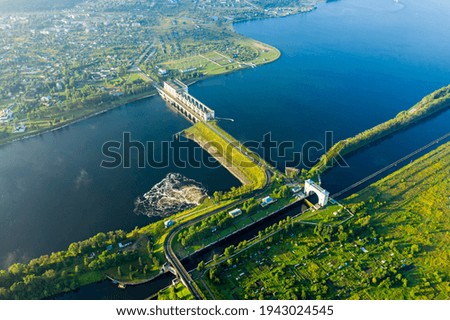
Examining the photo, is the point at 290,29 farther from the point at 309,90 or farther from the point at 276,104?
the point at 276,104

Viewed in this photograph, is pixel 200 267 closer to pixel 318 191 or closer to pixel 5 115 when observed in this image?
pixel 318 191

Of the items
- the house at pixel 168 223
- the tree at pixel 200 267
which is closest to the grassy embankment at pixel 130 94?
the house at pixel 168 223

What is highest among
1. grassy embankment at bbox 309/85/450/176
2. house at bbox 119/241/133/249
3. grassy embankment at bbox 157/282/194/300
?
grassy embankment at bbox 309/85/450/176

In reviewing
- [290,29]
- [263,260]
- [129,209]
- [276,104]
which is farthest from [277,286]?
[290,29]

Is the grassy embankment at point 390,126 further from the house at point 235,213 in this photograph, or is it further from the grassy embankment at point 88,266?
the grassy embankment at point 88,266

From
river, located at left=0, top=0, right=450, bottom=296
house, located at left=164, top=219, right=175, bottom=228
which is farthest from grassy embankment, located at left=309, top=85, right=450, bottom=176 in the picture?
house, located at left=164, top=219, right=175, bottom=228

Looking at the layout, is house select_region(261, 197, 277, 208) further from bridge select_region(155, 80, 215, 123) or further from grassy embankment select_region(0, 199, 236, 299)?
bridge select_region(155, 80, 215, 123)

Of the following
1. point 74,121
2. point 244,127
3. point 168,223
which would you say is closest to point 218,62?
point 244,127
